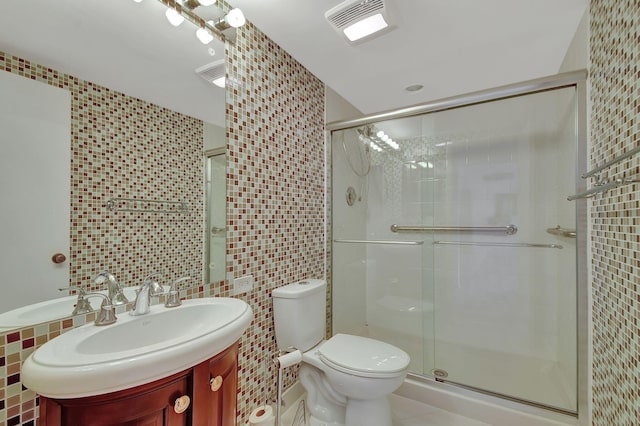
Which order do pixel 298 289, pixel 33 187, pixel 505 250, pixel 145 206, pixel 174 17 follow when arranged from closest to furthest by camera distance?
pixel 33 187, pixel 145 206, pixel 174 17, pixel 298 289, pixel 505 250

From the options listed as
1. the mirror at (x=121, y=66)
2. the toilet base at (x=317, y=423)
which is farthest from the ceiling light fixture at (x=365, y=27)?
the toilet base at (x=317, y=423)

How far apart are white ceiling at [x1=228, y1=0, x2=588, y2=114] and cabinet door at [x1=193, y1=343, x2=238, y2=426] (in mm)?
1656

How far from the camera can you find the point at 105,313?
0.95m

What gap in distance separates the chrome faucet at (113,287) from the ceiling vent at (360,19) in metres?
1.57

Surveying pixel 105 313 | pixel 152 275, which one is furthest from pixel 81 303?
pixel 152 275

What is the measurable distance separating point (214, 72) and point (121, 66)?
16.6 inches

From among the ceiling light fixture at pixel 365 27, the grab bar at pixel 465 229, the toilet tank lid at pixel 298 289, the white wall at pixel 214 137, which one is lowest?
the toilet tank lid at pixel 298 289

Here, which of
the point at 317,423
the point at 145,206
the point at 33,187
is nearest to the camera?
the point at 33,187

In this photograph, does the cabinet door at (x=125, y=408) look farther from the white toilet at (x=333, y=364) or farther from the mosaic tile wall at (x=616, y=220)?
the mosaic tile wall at (x=616, y=220)

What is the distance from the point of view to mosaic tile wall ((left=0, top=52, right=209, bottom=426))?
83 cm

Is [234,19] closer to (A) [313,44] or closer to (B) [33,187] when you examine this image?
(A) [313,44]

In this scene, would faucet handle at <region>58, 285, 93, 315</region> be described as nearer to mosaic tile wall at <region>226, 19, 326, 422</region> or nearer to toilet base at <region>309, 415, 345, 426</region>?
mosaic tile wall at <region>226, 19, 326, 422</region>

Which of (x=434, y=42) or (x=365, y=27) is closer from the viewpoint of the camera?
(x=365, y=27)

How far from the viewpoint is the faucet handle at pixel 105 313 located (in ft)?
3.09
